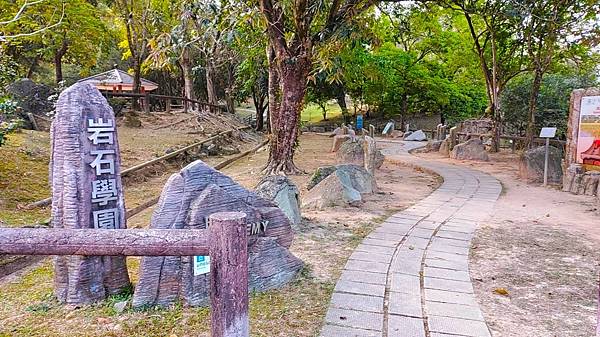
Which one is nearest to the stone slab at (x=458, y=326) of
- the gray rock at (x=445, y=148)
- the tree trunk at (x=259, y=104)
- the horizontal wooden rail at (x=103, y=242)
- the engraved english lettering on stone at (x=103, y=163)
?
the horizontal wooden rail at (x=103, y=242)

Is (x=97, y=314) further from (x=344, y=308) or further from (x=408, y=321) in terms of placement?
(x=408, y=321)

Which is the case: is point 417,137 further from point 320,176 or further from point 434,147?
point 320,176

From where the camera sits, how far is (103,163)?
300 centimetres

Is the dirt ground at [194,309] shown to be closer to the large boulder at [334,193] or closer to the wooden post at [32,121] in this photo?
the large boulder at [334,193]

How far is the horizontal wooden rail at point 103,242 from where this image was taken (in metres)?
1.78

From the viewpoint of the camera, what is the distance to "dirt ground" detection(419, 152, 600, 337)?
2826 mm

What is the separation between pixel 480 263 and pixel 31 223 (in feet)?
16.4

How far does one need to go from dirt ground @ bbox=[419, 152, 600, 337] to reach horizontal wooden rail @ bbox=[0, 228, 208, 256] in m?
1.93

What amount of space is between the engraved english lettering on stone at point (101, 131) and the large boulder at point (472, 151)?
1093 centimetres

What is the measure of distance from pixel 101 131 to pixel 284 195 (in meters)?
2.18

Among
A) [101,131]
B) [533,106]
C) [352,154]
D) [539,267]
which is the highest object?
[533,106]

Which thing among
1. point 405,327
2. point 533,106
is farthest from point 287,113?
point 533,106

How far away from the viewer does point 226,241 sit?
175 centimetres

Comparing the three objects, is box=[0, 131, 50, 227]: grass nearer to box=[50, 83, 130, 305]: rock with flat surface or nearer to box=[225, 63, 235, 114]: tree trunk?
box=[50, 83, 130, 305]: rock with flat surface
